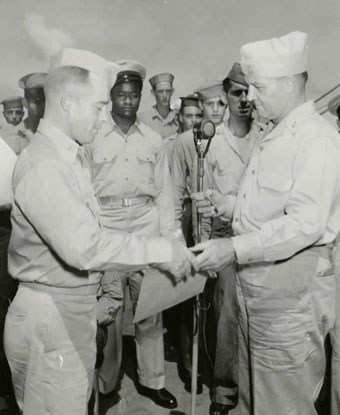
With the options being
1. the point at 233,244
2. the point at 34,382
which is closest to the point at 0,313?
the point at 34,382

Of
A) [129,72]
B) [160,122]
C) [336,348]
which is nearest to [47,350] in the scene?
[336,348]

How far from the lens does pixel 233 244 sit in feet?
8.09

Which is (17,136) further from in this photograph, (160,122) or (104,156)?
(104,156)

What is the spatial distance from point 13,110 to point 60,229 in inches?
238

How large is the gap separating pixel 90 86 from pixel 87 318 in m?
1.11

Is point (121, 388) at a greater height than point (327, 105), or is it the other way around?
point (327, 105)

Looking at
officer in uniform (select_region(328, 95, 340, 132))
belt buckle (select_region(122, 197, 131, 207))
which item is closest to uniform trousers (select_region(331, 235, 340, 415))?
belt buckle (select_region(122, 197, 131, 207))

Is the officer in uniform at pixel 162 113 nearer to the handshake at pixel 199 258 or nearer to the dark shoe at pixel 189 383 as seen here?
→ the dark shoe at pixel 189 383

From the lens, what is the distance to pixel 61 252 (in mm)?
2012

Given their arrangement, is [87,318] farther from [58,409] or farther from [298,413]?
[298,413]

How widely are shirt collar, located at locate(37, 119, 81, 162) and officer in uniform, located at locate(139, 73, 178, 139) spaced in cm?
517

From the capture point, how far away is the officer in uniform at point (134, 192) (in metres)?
3.74

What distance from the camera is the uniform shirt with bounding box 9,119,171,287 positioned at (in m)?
1.97

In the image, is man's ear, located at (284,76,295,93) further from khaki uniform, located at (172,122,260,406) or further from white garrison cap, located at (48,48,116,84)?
khaki uniform, located at (172,122,260,406)
